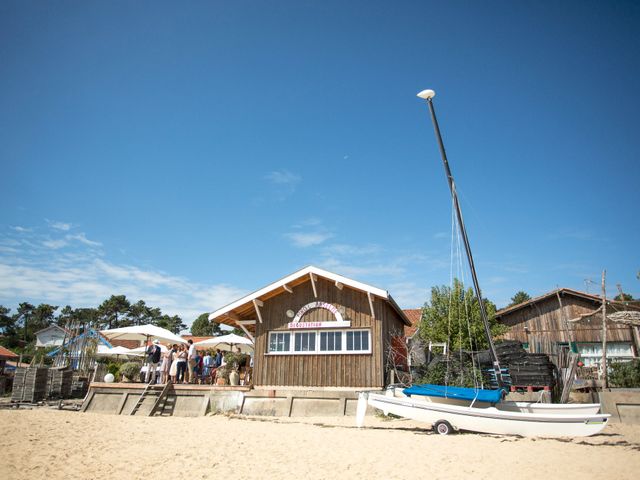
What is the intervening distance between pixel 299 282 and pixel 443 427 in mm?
7148

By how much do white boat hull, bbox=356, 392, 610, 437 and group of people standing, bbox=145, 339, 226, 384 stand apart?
28.0 feet

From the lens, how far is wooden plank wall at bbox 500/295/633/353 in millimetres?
20766

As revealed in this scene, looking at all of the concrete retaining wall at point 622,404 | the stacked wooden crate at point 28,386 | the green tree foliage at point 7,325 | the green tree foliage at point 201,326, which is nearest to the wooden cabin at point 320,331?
the concrete retaining wall at point 622,404

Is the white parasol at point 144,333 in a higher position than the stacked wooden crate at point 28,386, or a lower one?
higher

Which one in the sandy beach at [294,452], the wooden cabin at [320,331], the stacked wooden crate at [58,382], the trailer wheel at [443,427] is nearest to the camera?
the sandy beach at [294,452]

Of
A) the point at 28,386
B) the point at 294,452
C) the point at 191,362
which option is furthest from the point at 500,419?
the point at 28,386

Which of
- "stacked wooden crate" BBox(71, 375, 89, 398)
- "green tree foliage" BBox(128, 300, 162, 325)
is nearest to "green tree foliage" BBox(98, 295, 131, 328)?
"green tree foliage" BBox(128, 300, 162, 325)

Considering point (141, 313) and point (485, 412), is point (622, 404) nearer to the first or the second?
point (485, 412)

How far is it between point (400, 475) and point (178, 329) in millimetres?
76707

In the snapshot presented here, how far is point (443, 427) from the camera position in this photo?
1005cm

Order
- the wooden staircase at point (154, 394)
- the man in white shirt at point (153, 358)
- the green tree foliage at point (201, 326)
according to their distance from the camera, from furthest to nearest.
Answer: the green tree foliage at point (201, 326) → the man in white shirt at point (153, 358) → the wooden staircase at point (154, 394)

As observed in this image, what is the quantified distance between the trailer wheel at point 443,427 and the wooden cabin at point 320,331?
3.59 metres

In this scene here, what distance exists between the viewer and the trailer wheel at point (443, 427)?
997 centimetres

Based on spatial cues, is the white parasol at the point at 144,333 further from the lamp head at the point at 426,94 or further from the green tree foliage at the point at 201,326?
the green tree foliage at the point at 201,326
